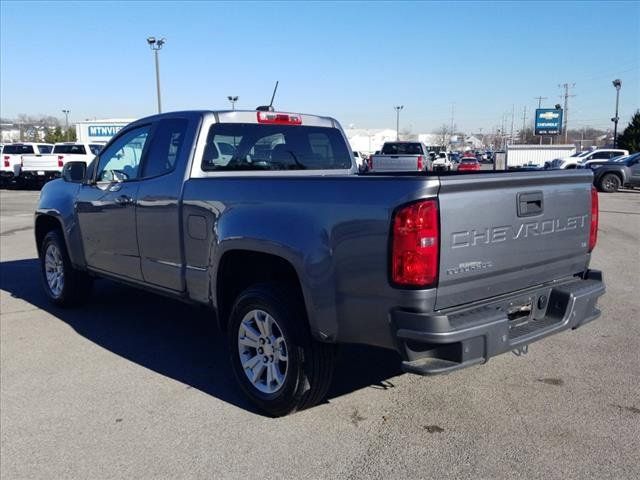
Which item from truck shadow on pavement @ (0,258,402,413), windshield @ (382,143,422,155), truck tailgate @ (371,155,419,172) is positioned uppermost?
windshield @ (382,143,422,155)

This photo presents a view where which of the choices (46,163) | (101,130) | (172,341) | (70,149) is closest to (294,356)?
(172,341)

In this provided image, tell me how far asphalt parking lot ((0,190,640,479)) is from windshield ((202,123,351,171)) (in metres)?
1.63

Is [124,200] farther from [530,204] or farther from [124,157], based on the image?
[530,204]

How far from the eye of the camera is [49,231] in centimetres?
695

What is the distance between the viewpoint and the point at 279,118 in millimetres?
5332

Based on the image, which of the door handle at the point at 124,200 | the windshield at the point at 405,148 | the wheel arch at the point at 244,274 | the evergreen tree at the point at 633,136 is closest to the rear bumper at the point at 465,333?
the wheel arch at the point at 244,274

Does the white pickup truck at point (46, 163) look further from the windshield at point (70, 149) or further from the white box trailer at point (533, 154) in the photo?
the white box trailer at point (533, 154)

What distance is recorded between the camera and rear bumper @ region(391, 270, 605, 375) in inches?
123

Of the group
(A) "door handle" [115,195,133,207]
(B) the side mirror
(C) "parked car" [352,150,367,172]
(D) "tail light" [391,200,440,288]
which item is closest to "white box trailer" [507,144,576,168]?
(C) "parked car" [352,150,367,172]

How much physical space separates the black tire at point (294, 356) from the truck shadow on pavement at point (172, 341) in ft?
1.18

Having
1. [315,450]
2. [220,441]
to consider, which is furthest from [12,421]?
[315,450]

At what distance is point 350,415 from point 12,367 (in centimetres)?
290

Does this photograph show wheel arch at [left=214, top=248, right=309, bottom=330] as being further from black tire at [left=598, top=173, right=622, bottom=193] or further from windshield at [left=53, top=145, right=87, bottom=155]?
windshield at [left=53, top=145, right=87, bottom=155]

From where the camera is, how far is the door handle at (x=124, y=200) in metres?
5.17
